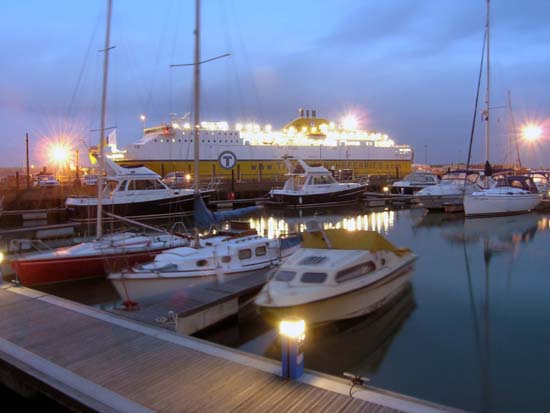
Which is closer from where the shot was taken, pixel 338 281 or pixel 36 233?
pixel 338 281

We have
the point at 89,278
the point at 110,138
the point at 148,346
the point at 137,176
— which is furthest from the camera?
the point at 110,138

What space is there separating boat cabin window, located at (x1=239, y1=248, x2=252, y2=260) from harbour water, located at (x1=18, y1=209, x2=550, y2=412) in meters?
1.99

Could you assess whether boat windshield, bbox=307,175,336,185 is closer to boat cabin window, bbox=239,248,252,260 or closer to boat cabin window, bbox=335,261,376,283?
boat cabin window, bbox=239,248,252,260

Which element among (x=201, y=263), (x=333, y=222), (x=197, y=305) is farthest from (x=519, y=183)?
(x=197, y=305)

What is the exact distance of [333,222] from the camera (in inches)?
1115

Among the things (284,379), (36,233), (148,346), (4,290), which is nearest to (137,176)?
(36,233)

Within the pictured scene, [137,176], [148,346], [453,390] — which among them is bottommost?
[453,390]

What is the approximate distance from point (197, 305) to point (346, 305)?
3121mm

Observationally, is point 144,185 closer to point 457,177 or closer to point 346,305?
point 346,305

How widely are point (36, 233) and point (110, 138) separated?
27.9 meters

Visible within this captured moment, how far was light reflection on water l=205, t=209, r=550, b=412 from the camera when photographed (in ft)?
22.6

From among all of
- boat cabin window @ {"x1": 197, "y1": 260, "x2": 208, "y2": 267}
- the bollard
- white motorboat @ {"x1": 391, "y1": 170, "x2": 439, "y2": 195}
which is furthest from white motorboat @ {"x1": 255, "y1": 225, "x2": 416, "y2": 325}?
white motorboat @ {"x1": 391, "y1": 170, "x2": 439, "y2": 195}

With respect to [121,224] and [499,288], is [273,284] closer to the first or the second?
[499,288]

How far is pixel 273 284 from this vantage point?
8.79 meters
